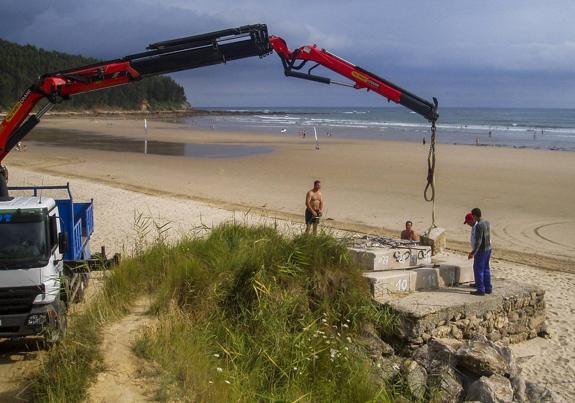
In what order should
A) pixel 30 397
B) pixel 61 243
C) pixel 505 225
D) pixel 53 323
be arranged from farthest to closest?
pixel 505 225, pixel 61 243, pixel 53 323, pixel 30 397

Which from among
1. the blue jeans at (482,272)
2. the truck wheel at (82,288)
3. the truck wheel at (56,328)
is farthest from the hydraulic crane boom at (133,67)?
the blue jeans at (482,272)

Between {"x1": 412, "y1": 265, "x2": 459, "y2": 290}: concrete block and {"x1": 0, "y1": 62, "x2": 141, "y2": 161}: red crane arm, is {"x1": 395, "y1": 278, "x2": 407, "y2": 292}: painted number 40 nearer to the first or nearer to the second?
{"x1": 412, "y1": 265, "x2": 459, "y2": 290}: concrete block

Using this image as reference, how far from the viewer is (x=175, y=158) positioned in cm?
3653

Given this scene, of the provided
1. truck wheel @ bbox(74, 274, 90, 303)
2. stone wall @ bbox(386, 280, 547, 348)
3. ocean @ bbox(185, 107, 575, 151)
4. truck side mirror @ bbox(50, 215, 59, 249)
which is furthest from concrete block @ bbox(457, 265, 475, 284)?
ocean @ bbox(185, 107, 575, 151)

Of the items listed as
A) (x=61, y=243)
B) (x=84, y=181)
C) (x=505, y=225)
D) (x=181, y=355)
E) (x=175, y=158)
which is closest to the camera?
(x=181, y=355)

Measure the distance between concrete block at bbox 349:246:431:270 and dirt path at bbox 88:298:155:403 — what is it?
404 centimetres

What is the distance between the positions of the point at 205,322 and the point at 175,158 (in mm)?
30166

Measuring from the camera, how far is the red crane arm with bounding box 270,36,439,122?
1102 centimetres

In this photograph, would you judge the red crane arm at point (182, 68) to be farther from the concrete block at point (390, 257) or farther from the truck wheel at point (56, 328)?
the truck wheel at point (56, 328)

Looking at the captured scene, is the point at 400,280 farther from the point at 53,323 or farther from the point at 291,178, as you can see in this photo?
the point at 291,178

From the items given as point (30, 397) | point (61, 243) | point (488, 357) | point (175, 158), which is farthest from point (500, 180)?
point (30, 397)

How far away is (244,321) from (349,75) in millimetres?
5892

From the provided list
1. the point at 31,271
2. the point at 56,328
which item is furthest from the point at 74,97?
the point at 56,328

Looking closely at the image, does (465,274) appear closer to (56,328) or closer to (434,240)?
(434,240)
